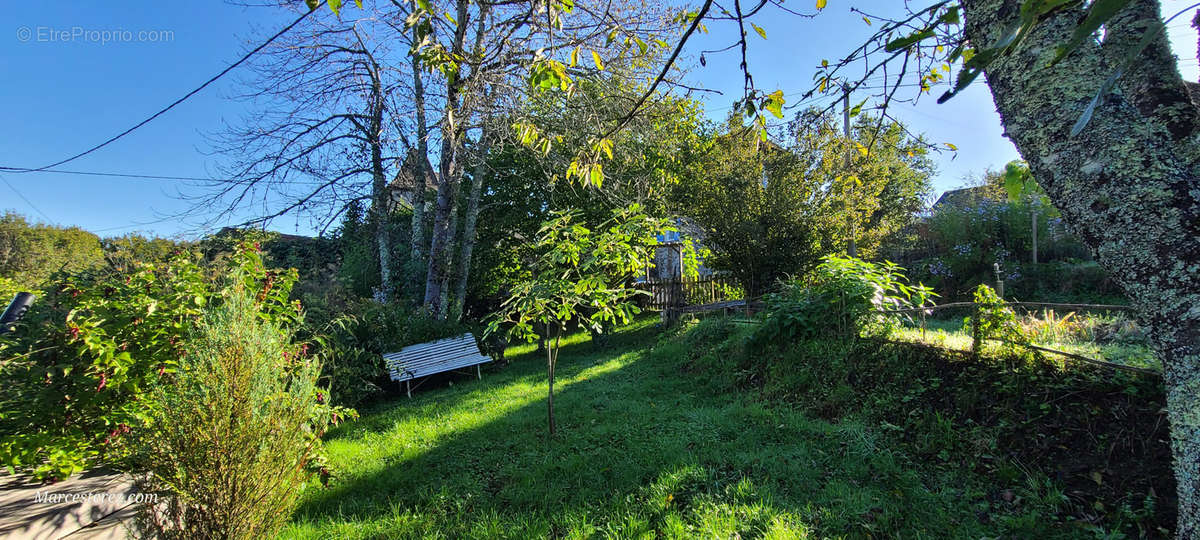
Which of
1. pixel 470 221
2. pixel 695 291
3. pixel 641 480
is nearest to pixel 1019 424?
pixel 641 480

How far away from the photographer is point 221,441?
2.15 m

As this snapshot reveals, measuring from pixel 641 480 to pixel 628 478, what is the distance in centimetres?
10

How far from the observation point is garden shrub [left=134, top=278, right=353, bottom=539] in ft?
6.91

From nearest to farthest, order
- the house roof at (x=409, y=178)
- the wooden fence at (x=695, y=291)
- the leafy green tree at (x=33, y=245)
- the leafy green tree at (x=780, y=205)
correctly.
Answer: the leafy green tree at (x=780, y=205) → the house roof at (x=409, y=178) → the wooden fence at (x=695, y=291) → the leafy green tree at (x=33, y=245)

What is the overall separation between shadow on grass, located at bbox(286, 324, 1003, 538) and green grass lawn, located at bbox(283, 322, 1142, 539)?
0.5 inches

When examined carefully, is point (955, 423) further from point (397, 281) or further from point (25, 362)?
point (397, 281)

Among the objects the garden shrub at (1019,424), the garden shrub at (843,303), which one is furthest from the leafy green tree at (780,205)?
the garden shrub at (1019,424)

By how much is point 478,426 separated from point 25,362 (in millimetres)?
3168

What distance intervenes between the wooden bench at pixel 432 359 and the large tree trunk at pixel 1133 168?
293 inches

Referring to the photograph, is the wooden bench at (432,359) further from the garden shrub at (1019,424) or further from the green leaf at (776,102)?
the green leaf at (776,102)

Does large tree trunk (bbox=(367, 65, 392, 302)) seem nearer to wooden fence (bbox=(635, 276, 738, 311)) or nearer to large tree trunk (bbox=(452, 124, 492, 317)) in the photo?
large tree trunk (bbox=(452, 124, 492, 317))

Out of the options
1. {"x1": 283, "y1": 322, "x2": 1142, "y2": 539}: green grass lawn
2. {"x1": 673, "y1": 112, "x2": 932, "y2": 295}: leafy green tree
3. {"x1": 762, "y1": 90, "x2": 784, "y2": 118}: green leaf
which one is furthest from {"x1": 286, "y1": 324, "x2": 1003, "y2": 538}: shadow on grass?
{"x1": 673, "y1": 112, "x2": 932, "y2": 295}: leafy green tree

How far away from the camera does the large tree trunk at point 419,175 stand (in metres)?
6.96

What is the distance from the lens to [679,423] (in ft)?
13.9
